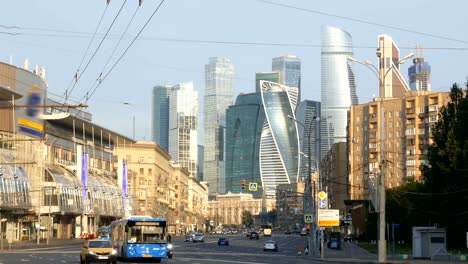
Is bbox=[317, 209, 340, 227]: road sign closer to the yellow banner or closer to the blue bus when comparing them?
the blue bus

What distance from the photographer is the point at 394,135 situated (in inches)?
5969

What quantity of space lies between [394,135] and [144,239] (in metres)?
111

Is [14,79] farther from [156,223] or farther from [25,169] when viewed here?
[156,223]

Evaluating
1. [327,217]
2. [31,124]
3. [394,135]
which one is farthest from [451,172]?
[394,135]

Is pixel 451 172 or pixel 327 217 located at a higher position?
pixel 451 172

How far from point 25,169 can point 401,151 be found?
2893 inches

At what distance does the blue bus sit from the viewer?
4626 cm

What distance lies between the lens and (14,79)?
104562 mm

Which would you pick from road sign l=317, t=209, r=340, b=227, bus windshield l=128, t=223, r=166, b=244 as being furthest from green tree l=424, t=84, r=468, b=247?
bus windshield l=128, t=223, r=166, b=244

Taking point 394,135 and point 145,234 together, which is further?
point 394,135

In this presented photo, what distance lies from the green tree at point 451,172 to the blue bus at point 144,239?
31.4 m

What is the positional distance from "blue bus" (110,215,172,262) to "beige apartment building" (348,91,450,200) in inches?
3818

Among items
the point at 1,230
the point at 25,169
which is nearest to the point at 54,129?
the point at 25,169

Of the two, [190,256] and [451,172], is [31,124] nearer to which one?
[190,256]
